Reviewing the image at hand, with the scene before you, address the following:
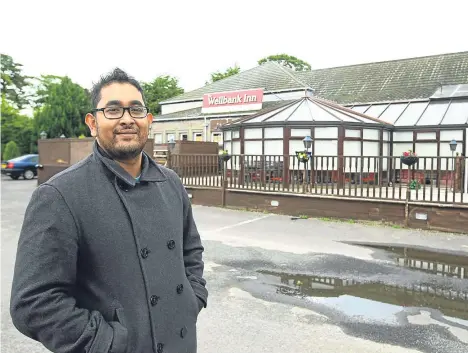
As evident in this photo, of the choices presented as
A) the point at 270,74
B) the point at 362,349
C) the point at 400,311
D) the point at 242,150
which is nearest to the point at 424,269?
the point at 400,311

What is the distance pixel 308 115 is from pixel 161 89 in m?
35.3

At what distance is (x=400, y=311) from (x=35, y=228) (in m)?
4.27

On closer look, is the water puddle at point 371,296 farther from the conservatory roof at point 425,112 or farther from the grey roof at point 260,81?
the grey roof at point 260,81

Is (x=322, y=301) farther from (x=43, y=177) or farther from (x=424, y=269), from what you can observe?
(x=43, y=177)

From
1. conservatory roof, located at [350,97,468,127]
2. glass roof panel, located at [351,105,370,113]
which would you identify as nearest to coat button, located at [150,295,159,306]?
conservatory roof, located at [350,97,468,127]

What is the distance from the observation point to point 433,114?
1714cm

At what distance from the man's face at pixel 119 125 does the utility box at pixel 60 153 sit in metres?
16.2

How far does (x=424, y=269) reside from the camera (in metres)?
6.40

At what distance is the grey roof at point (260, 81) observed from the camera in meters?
26.0

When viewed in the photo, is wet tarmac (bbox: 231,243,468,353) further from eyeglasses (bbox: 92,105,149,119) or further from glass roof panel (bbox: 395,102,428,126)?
glass roof panel (bbox: 395,102,428,126)

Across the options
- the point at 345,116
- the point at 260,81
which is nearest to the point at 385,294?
the point at 345,116

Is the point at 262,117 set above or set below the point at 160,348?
above

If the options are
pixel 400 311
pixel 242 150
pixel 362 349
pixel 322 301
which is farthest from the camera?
pixel 242 150

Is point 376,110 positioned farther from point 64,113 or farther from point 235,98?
point 64,113
